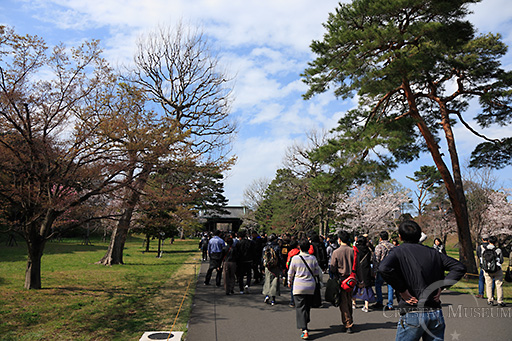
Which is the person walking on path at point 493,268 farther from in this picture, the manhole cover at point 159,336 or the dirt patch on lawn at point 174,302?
the manhole cover at point 159,336

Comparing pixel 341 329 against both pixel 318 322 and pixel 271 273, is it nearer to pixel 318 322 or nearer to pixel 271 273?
pixel 318 322

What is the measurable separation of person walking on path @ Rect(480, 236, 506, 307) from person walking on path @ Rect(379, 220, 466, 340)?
6.16m

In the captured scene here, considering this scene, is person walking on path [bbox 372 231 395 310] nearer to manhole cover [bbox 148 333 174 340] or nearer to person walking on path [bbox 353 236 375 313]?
person walking on path [bbox 353 236 375 313]

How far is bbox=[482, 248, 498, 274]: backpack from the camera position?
26.1 feet

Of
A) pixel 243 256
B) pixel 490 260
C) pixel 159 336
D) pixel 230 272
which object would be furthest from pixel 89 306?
pixel 490 260

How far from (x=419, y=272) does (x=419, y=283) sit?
10cm

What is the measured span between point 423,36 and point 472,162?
21.5 ft

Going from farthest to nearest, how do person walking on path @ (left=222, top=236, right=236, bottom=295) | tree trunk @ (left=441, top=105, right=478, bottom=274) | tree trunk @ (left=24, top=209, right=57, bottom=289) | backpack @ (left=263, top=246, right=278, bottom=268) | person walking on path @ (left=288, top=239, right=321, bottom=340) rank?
tree trunk @ (left=441, top=105, right=478, bottom=274) < person walking on path @ (left=222, top=236, right=236, bottom=295) < tree trunk @ (left=24, top=209, right=57, bottom=289) < backpack @ (left=263, top=246, right=278, bottom=268) < person walking on path @ (left=288, top=239, right=321, bottom=340)

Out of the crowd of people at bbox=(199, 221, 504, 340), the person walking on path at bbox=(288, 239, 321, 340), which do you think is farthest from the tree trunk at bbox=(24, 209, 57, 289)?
the person walking on path at bbox=(288, 239, 321, 340)

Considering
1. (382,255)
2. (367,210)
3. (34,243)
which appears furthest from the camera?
(367,210)

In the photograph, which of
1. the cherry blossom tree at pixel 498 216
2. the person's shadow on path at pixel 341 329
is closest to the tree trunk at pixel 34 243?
the person's shadow on path at pixel 341 329

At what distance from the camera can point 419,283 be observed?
9.93ft

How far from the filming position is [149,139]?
948cm

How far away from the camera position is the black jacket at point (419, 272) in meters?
3.00
